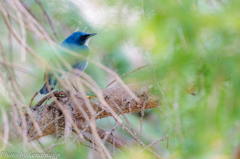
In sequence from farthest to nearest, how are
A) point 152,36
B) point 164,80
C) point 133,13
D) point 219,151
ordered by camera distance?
point 133,13 → point 164,80 → point 152,36 → point 219,151

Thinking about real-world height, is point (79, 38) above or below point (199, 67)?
below

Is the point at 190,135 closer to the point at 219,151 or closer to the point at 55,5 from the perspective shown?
the point at 219,151

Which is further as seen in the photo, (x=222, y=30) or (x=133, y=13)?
(x=133, y=13)

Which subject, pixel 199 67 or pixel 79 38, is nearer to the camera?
pixel 199 67

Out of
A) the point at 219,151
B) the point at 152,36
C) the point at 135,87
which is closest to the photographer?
the point at 219,151

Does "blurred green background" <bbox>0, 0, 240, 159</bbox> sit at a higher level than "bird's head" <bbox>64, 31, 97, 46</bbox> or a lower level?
higher

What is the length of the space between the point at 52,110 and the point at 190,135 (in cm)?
181

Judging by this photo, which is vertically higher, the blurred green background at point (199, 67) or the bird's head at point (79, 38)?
the blurred green background at point (199, 67)

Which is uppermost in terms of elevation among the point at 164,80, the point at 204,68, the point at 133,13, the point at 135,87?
the point at 133,13

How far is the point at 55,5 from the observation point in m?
2.52

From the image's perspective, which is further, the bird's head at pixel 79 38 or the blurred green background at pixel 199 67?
the bird's head at pixel 79 38

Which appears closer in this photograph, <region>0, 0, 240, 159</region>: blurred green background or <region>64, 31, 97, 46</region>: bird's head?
<region>0, 0, 240, 159</region>: blurred green background

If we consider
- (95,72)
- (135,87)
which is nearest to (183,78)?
(135,87)

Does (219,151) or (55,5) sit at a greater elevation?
(55,5)
